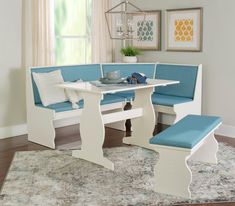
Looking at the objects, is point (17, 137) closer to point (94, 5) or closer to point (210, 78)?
point (94, 5)

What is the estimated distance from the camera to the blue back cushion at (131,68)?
577 cm

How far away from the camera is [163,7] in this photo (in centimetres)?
582

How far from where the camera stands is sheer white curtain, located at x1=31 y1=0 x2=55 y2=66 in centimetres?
525

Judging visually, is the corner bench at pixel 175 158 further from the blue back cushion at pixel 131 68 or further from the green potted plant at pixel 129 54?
the green potted plant at pixel 129 54

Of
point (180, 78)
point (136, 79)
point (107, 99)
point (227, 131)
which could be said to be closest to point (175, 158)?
point (136, 79)

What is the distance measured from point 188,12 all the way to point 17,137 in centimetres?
287

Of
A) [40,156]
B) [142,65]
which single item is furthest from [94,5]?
[40,156]

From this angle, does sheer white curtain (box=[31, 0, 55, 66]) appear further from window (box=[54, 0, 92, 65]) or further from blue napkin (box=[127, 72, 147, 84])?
blue napkin (box=[127, 72, 147, 84])

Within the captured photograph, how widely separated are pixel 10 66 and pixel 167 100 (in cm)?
208

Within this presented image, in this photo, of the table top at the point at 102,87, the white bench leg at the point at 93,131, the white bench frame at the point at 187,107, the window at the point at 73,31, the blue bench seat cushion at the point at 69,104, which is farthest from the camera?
the window at the point at 73,31

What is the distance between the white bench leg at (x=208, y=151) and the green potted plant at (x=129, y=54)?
220 cm

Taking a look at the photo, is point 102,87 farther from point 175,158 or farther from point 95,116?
point 175,158

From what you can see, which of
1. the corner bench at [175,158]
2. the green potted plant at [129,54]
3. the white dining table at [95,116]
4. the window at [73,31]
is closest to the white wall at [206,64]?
the window at [73,31]

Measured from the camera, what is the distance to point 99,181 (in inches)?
142
